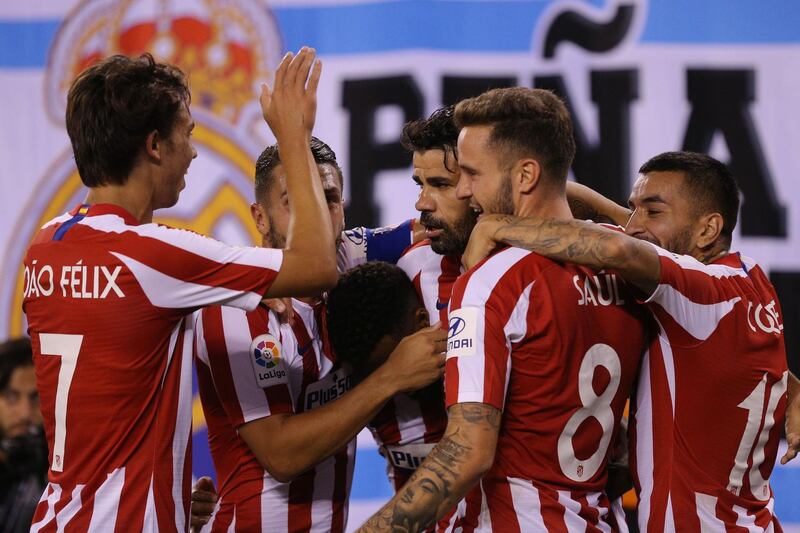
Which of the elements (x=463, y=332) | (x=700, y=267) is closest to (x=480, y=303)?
(x=463, y=332)

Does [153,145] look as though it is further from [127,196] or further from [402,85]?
[402,85]

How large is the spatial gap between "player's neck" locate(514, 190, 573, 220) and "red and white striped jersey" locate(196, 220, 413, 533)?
81 cm

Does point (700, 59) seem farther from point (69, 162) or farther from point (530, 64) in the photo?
point (69, 162)

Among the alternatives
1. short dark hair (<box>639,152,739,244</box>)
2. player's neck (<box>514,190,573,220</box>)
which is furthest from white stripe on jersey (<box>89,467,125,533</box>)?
short dark hair (<box>639,152,739,244</box>)

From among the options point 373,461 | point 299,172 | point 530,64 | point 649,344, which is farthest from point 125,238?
point 530,64

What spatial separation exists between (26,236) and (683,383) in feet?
14.7

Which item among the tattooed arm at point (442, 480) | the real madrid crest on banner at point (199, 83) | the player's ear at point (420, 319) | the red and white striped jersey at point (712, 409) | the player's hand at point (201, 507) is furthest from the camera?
the real madrid crest on banner at point (199, 83)

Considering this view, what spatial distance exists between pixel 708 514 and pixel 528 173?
106 centimetres

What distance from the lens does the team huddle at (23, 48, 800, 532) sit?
2178 mm

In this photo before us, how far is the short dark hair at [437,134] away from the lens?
2982 millimetres

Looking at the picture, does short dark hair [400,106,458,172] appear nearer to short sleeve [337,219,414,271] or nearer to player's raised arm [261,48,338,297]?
short sleeve [337,219,414,271]

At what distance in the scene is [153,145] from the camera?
2.29 m

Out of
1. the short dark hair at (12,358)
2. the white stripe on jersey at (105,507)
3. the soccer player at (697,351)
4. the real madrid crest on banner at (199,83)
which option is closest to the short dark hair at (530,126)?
the soccer player at (697,351)

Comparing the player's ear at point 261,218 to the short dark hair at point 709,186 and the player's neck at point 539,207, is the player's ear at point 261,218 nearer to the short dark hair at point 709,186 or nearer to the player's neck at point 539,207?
the player's neck at point 539,207
